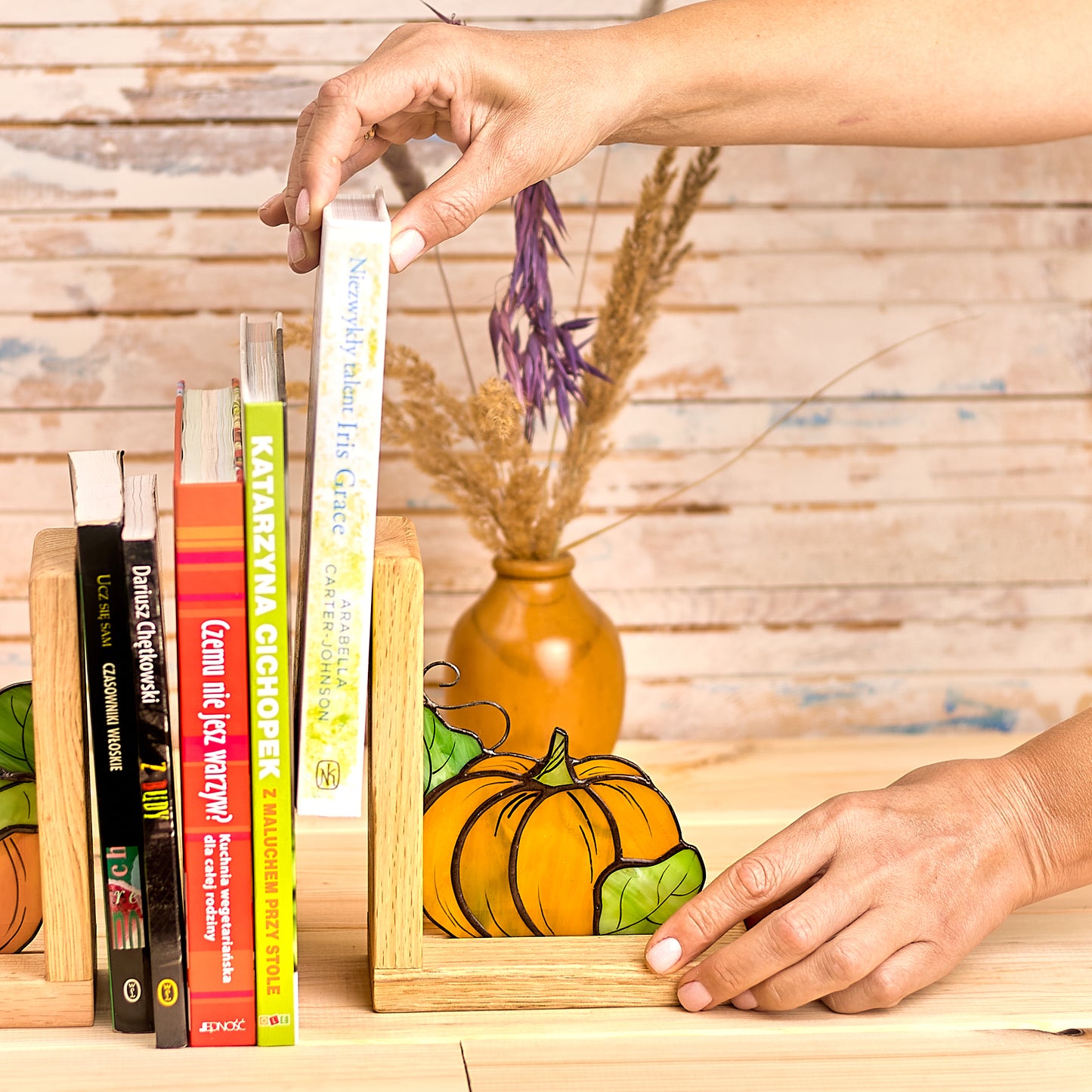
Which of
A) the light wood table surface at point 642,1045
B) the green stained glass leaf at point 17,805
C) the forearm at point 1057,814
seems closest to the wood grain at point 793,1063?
the light wood table surface at point 642,1045

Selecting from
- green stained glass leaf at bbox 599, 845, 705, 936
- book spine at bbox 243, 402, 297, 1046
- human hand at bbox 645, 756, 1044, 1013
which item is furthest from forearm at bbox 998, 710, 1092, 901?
book spine at bbox 243, 402, 297, 1046

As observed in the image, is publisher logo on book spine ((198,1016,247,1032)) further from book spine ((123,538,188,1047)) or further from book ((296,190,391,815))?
book ((296,190,391,815))

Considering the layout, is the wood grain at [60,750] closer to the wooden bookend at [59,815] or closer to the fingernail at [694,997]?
the wooden bookend at [59,815]

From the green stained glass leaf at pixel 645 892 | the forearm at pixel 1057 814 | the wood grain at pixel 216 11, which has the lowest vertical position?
the green stained glass leaf at pixel 645 892

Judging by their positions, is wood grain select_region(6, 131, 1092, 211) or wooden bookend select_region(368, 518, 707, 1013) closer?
wooden bookend select_region(368, 518, 707, 1013)

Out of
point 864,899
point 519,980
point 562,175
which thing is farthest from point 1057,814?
point 562,175

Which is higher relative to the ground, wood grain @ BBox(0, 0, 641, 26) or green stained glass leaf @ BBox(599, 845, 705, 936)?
wood grain @ BBox(0, 0, 641, 26)

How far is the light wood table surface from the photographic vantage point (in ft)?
2.24

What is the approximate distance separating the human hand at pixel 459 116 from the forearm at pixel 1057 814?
52 cm

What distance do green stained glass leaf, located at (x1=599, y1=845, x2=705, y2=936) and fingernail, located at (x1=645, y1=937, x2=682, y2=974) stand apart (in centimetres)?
3

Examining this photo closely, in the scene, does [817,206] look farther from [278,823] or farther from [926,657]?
[278,823]

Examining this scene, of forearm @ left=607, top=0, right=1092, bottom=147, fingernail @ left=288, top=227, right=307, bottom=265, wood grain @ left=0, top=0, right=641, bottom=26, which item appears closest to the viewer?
fingernail @ left=288, top=227, right=307, bottom=265

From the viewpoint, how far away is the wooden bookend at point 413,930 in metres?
0.69

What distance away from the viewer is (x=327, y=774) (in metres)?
0.69
